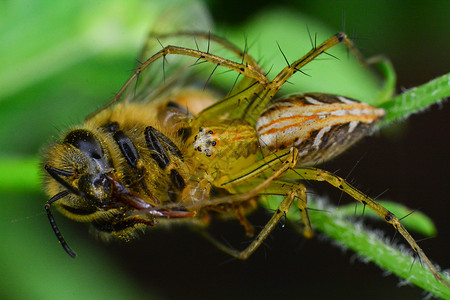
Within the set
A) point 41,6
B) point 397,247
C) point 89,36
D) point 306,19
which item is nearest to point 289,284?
point 397,247

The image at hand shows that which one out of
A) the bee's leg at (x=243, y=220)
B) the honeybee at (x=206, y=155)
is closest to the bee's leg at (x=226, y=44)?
the honeybee at (x=206, y=155)

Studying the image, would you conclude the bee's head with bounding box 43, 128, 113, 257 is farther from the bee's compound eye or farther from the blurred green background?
the blurred green background

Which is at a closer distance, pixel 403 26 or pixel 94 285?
pixel 94 285

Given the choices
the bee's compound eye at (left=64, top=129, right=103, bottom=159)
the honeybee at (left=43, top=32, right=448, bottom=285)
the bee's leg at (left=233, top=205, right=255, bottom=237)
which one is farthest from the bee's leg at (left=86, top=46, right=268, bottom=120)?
the bee's leg at (left=233, top=205, right=255, bottom=237)

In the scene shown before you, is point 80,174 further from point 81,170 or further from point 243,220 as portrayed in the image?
point 243,220

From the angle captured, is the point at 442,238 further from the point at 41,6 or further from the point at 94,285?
the point at 41,6

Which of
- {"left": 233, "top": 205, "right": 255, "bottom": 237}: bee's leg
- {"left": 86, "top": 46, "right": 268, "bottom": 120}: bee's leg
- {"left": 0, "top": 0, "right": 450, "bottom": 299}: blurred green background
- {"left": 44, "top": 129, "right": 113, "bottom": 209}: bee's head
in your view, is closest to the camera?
{"left": 44, "top": 129, "right": 113, "bottom": 209}: bee's head

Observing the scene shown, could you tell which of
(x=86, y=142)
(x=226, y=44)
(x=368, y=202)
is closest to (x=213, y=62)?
(x=226, y=44)
